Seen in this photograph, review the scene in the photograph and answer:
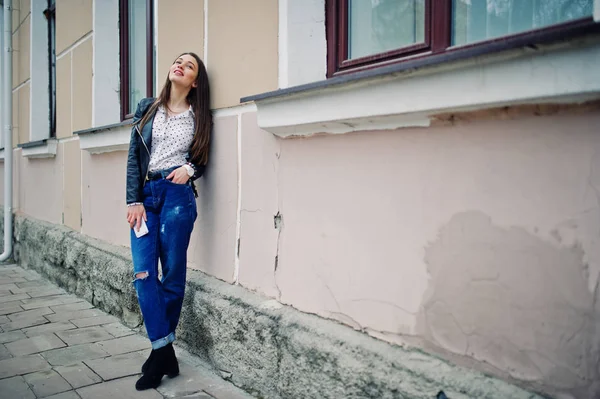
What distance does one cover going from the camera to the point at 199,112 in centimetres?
296

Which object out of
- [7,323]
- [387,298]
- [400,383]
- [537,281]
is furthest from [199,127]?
[7,323]

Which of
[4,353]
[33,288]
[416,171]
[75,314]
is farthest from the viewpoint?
[33,288]

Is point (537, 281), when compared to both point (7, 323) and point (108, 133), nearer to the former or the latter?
point (108, 133)

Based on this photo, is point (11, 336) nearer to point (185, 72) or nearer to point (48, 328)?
point (48, 328)

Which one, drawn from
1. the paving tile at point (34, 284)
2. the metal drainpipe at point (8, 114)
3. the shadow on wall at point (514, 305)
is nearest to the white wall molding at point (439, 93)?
the shadow on wall at point (514, 305)

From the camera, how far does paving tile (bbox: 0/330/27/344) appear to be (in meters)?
3.53

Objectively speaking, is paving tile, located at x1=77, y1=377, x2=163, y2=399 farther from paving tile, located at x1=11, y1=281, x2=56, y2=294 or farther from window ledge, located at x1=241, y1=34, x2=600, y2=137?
paving tile, located at x1=11, y1=281, x2=56, y2=294

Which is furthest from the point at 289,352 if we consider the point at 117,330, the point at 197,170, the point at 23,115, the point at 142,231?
the point at 23,115

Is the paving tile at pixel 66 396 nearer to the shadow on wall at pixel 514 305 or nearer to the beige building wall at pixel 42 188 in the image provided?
the shadow on wall at pixel 514 305

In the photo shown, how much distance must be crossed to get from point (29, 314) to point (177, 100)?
245cm

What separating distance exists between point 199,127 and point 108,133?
166cm

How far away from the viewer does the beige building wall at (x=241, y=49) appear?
258cm

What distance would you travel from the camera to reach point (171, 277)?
9.31 feet

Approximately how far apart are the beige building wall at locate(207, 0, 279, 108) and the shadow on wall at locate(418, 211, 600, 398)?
4.25 feet
